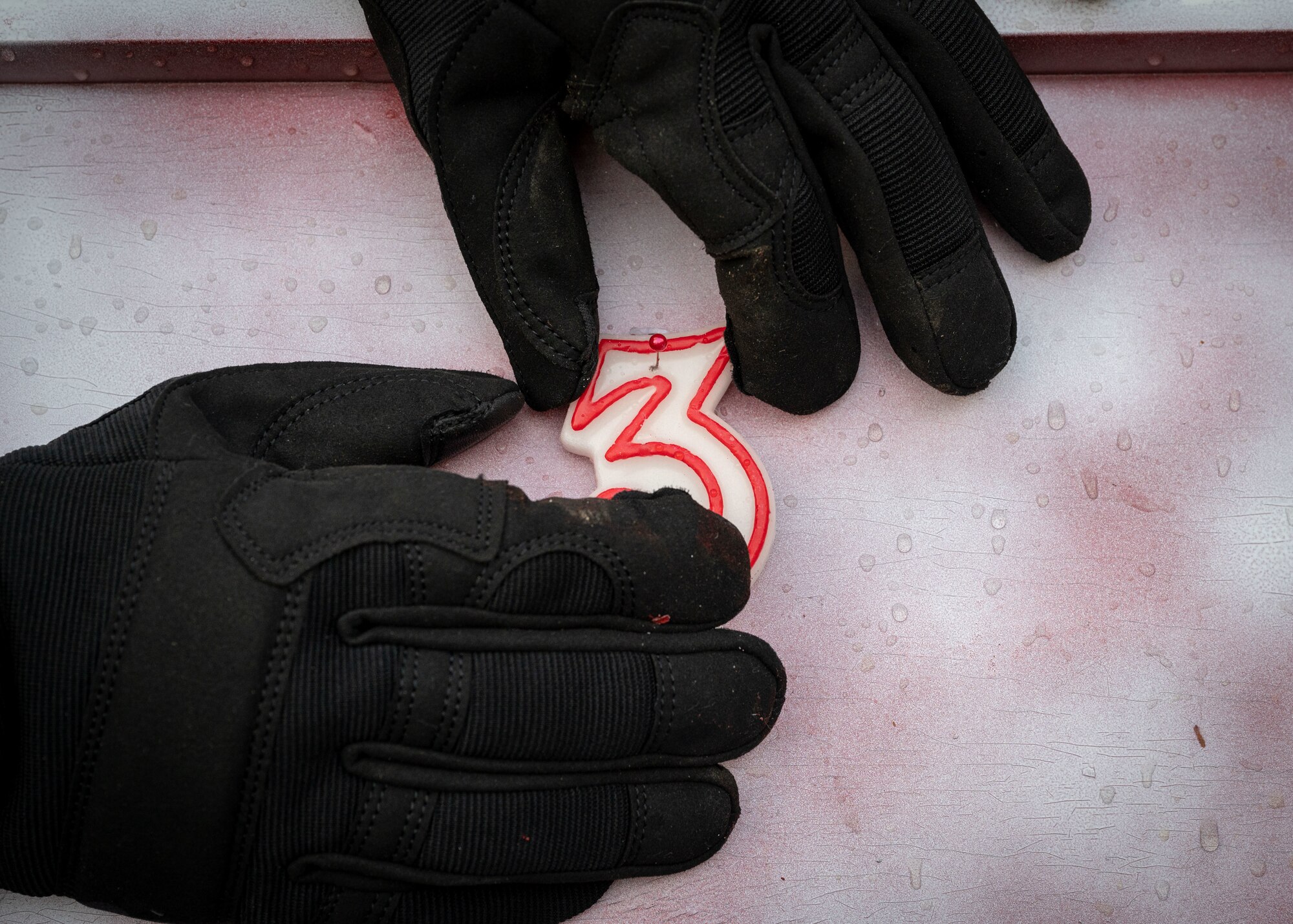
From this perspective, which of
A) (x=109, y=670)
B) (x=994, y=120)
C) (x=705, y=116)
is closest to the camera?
(x=109, y=670)

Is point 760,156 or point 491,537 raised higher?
point 760,156

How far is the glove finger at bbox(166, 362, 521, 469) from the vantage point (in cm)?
92

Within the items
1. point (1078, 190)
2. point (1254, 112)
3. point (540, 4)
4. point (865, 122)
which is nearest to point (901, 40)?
point (865, 122)

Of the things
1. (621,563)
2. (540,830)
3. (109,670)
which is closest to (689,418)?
(621,563)

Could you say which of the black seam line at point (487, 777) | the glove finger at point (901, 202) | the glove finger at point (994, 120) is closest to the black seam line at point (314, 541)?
the black seam line at point (487, 777)

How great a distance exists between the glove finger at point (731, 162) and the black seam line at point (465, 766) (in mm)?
432

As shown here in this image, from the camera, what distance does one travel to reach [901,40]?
3.24 ft

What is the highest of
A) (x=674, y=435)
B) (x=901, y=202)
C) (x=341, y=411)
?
(x=901, y=202)

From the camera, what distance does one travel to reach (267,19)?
1.10m

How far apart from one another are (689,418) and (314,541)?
425mm

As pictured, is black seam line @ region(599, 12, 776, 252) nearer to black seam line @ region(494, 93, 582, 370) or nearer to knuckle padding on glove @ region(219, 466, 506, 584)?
black seam line @ region(494, 93, 582, 370)

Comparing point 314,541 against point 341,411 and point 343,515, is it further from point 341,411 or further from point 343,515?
point 341,411

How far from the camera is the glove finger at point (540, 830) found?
0.82 m

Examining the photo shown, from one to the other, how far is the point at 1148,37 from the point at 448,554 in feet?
3.32
